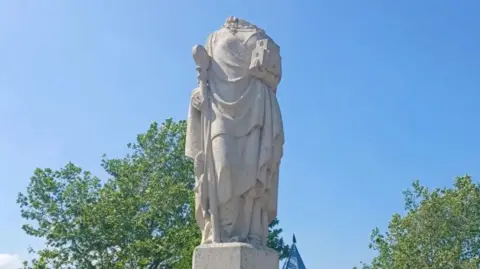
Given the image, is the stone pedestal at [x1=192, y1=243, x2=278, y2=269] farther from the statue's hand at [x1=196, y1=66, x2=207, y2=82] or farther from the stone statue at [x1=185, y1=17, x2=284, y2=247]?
the statue's hand at [x1=196, y1=66, x2=207, y2=82]

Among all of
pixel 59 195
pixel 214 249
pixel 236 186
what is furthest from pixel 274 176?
pixel 59 195

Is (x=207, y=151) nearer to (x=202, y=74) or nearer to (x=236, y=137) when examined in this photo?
(x=236, y=137)

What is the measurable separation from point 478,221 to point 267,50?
79.1 ft

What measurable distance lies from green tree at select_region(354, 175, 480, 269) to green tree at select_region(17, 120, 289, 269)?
5.07 metres

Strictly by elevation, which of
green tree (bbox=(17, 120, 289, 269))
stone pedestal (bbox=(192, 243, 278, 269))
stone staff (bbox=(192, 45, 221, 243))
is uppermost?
green tree (bbox=(17, 120, 289, 269))

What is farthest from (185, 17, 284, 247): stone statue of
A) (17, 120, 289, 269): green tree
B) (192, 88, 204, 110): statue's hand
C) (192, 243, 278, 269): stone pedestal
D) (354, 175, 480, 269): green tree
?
(354, 175, 480, 269): green tree

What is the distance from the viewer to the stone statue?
7332 mm

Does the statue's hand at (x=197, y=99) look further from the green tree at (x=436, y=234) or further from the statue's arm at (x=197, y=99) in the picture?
the green tree at (x=436, y=234)

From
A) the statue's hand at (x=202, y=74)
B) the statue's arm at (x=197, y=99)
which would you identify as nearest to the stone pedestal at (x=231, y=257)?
the statue's arm at (x=197, y=99)

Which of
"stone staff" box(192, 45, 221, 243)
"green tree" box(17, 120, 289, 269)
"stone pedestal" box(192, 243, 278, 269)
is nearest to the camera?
"stone pedestal" box(192, 243, 278, 269)

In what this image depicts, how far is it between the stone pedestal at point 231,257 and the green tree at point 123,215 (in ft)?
53.4

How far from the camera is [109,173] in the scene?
2922 centimetres

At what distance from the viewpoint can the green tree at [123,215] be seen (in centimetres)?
2469

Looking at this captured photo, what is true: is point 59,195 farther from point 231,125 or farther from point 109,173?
point 231,125
